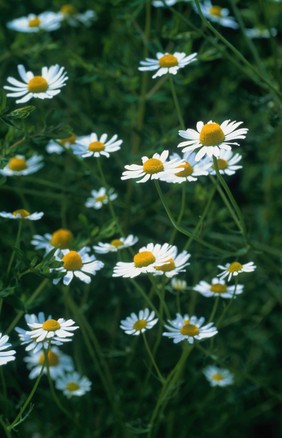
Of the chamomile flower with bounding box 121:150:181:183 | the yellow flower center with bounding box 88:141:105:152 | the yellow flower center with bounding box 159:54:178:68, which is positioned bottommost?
the yellow flower center with bounding box 88:141:105:152

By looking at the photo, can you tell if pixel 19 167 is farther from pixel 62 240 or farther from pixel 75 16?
pixel 75 16

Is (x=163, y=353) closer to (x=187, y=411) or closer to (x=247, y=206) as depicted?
(x=187, y=411)

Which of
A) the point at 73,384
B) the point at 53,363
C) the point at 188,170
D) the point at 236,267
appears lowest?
the point at 53,363

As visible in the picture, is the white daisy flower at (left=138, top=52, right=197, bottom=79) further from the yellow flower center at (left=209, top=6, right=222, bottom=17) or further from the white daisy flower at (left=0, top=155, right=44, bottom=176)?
the yellow flower center at (left=209, top=6, right=222, bottom=17)

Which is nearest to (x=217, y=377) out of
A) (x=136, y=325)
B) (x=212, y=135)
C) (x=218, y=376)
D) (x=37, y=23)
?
(x=218, y=376)

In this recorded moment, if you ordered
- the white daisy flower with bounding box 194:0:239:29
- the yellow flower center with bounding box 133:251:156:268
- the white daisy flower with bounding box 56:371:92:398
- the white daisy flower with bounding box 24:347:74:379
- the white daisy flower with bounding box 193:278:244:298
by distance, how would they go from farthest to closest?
the white daisy flower with bounding box 194:0:239:29
the white daisy flower with bounding box 24:347:74:379
the white daisy flower with bounding box 56:371:92:398
the white daisy flower with bounding box 193:278:244:298
the yellow flower center with bounding box 133:251:156:268

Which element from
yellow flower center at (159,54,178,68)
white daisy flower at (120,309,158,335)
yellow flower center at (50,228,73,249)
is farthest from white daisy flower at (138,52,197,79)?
white daisy flower at (120,309,158,335)
